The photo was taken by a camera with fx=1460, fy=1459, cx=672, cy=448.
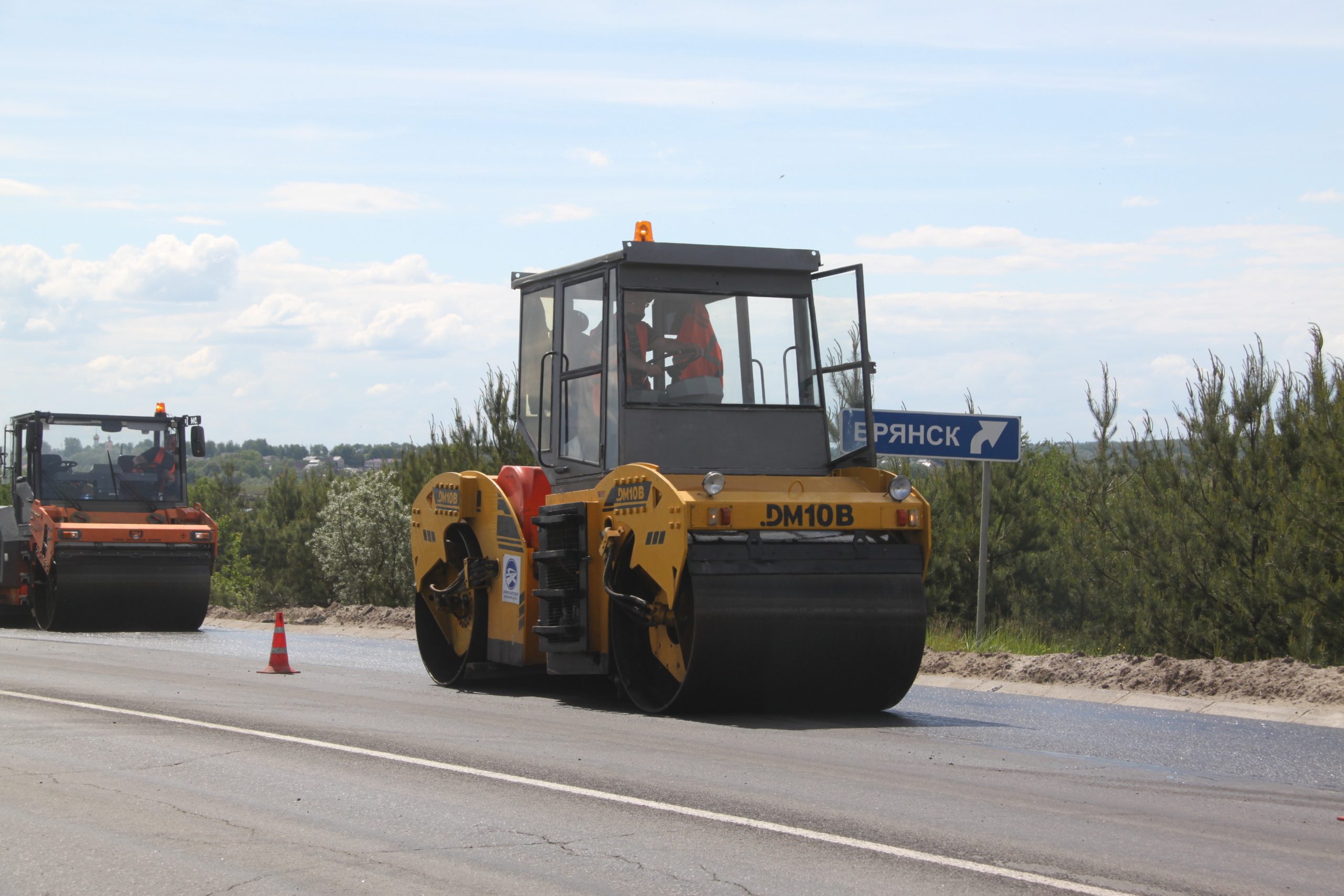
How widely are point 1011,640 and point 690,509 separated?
24.1ft

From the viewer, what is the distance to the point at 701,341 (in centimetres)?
1069

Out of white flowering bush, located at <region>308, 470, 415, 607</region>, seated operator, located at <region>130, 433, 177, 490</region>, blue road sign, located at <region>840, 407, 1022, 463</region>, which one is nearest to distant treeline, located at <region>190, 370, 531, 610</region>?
white flowering bush, located at <region>308, 470, 415, 607</region>

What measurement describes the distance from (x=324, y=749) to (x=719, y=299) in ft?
14.5

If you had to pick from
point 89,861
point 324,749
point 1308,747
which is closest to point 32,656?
point 324,749

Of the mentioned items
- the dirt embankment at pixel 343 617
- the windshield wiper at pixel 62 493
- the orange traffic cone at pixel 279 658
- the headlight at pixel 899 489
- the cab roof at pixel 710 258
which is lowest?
the dirt embankment at pixel 343 617

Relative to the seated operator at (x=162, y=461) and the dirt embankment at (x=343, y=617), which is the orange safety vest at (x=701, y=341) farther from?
the seated operator at (x=162, y=461)

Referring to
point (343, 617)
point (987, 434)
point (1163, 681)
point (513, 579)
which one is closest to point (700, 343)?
point (513, 579)

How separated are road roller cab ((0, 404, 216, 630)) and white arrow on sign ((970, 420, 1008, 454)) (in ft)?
38.2

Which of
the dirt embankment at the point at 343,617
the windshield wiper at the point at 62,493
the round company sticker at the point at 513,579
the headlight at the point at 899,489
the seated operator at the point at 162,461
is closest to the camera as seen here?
the headlight at the point at 899,489

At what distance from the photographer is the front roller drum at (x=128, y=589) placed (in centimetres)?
2027

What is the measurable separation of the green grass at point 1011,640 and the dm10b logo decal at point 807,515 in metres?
3.49

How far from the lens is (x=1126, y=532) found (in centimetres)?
1784

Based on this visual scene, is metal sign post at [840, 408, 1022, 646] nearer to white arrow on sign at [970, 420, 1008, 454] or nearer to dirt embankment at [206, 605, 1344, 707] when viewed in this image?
white arrow on sign at [970, 420, 1008, 454]

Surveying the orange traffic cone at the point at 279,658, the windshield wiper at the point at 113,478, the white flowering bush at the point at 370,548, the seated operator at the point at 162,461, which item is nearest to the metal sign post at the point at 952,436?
the orange traffic cone at the point at 279,658
